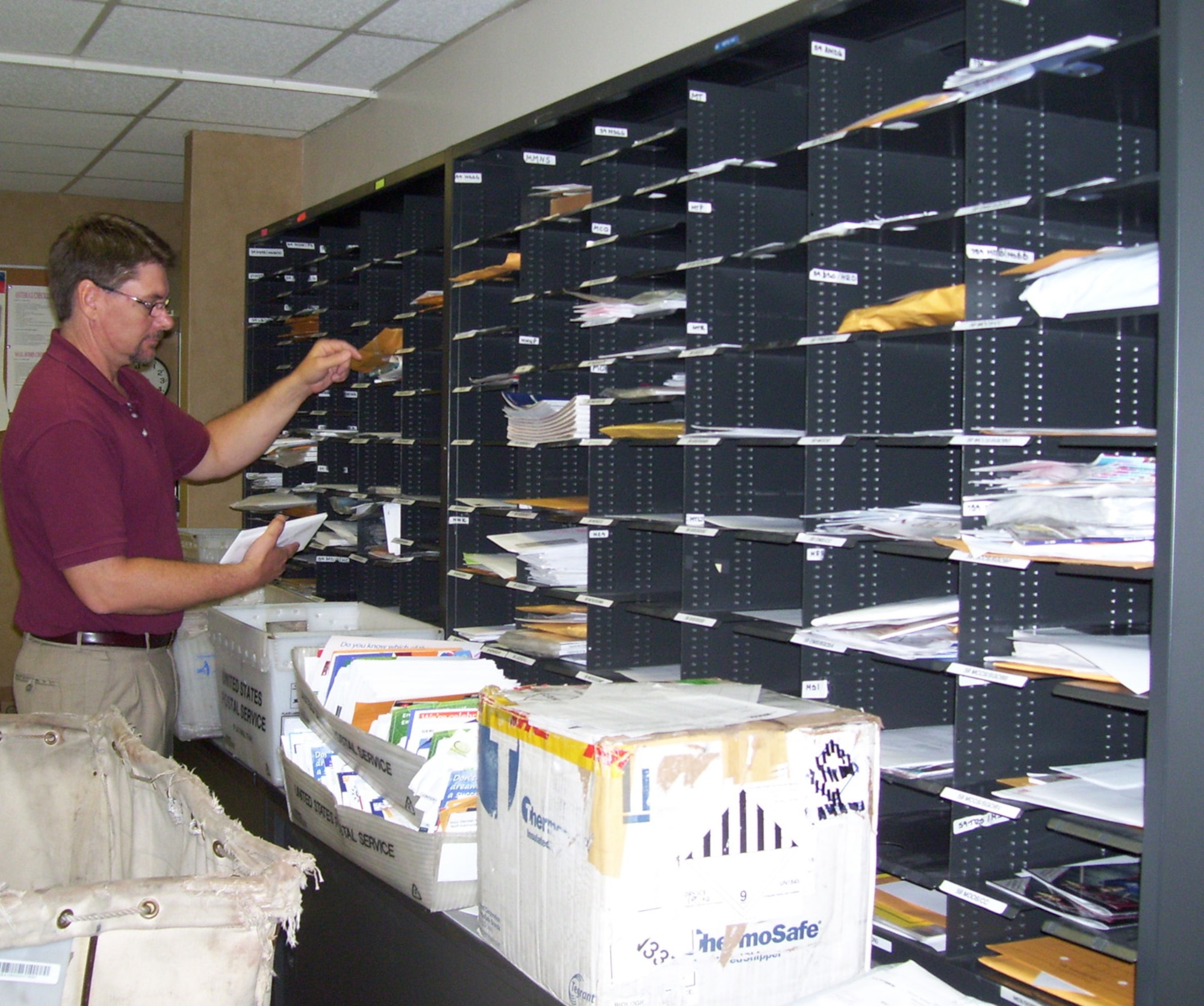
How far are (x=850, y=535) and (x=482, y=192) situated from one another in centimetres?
211

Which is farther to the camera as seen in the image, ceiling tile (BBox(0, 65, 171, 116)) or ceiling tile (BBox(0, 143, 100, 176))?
ceiling tile (BBox(0, 143, 100, 176))

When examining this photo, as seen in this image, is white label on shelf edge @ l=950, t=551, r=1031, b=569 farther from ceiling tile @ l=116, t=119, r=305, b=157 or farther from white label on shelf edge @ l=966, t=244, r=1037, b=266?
ceiling tile @ l=116, t=119, r=305, b=157

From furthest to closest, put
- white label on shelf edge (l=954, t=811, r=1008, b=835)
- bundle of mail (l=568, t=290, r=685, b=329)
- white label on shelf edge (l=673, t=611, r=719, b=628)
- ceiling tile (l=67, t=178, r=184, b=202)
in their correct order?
ceiling tile (l=67, t=178, r=184, b=202), bundle of mail (l=568, t=290, r=685, b=329), white label on shelf edge (l=673, t=611, r=719, b=628), white label on shelf edge (l=954, t=811, r=1008, b=835)

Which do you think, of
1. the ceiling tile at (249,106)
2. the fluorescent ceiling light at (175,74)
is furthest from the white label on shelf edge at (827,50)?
the ceiling tile at (249,106)

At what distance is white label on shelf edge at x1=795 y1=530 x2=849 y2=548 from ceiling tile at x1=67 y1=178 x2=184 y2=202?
243 inches

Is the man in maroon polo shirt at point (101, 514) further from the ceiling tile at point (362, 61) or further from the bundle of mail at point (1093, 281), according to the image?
the ceiling tile at point (362, 61)

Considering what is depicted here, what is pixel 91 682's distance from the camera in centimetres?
247

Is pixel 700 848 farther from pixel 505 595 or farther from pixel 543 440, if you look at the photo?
pixel 505 595

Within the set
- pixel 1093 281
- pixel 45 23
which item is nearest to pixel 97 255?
pixel 1093 281

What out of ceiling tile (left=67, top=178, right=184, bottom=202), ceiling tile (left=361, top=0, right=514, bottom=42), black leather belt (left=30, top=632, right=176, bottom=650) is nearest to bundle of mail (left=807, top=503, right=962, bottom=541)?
black leather belt (left=30, top=632, right=176, bottom=650)

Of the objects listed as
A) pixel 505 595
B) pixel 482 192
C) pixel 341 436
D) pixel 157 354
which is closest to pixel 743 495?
pixel 505 595

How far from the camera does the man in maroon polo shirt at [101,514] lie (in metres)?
2.29

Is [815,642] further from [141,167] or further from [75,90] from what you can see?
[141,167]

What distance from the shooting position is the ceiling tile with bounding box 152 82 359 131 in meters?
5.47
